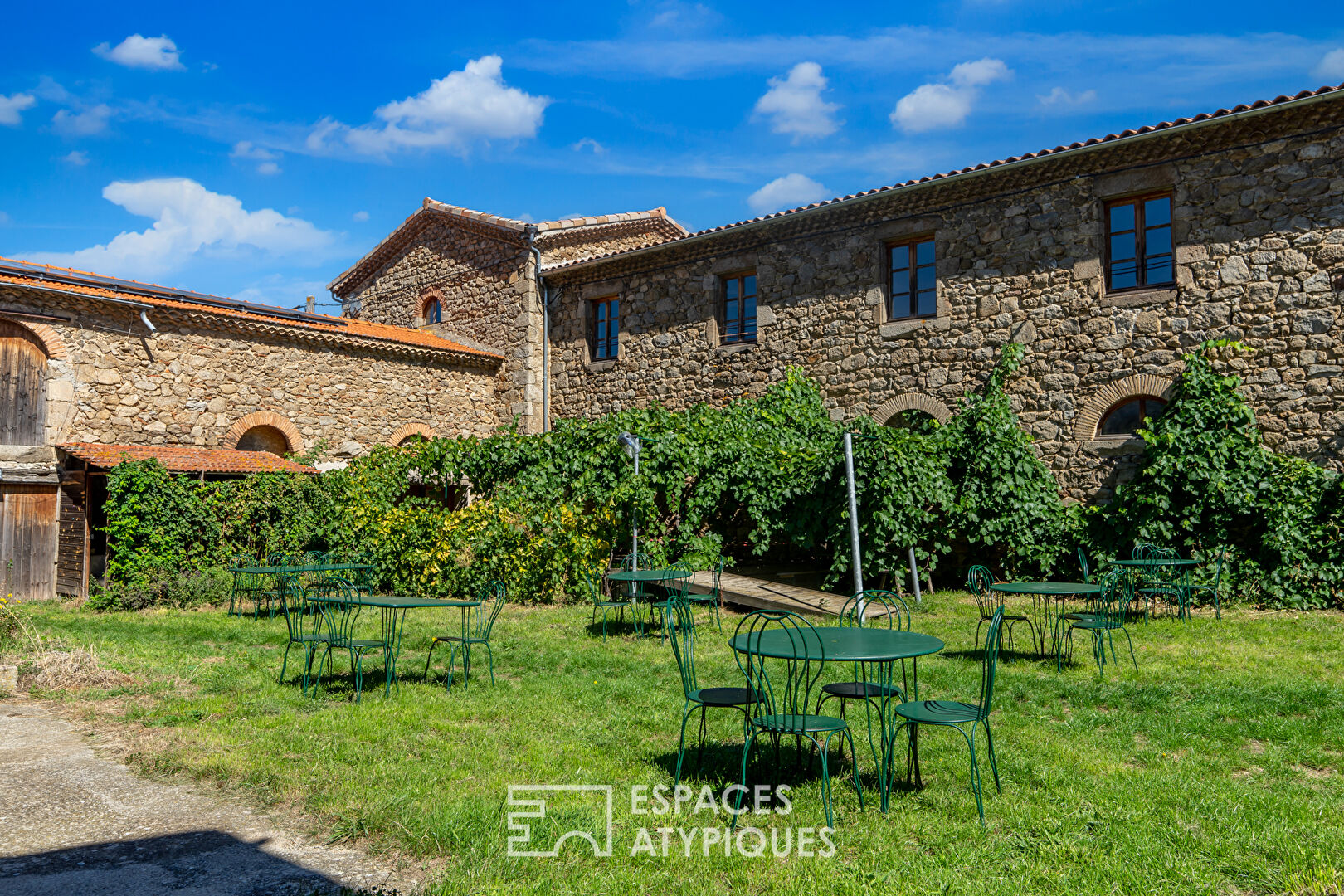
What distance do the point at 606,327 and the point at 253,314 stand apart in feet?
19.2

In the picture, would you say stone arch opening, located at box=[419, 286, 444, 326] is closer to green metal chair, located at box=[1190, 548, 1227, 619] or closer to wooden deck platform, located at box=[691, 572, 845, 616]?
wooden deck platform, located at box=[691, 572, 845, 616]

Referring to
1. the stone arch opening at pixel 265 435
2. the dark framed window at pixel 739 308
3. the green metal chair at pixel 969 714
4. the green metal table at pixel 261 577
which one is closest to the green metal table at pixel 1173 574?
the green metal chair at pixel 969 714

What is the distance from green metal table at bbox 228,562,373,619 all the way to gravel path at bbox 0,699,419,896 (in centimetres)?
476

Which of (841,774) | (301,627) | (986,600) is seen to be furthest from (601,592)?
(841,774)

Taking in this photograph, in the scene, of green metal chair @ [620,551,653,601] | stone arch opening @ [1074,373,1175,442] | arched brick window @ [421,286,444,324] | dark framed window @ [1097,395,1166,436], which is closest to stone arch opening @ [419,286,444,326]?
arched brick window @ [421,286,444,324]

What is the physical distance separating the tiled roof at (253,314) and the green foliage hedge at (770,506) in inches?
120

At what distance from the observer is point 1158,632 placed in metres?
7.89

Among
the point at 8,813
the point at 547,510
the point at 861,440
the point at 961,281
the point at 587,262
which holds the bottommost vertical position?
the point at 8,813

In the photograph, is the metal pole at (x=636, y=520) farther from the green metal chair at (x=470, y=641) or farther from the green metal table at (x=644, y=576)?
the green metal chair at (x=470, y=641)

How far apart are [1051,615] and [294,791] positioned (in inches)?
277

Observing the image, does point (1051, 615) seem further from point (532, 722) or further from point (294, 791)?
point (294, 791)

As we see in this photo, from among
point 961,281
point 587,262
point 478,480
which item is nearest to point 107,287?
point 478,480

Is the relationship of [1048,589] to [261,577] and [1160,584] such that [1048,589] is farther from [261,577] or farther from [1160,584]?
[261,577]

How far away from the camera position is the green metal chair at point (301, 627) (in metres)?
6.17
